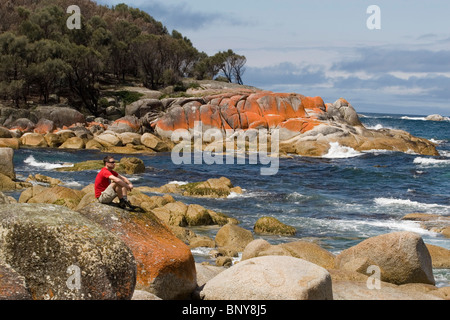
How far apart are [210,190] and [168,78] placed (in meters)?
54.0

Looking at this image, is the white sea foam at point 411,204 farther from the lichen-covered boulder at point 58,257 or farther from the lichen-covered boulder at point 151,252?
the lichen-covered boulder at point 58,257

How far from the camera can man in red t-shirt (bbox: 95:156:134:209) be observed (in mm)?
10445

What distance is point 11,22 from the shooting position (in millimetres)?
81938

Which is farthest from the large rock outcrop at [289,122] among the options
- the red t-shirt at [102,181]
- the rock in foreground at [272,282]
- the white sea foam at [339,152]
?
the rock in foreground at [272,282]

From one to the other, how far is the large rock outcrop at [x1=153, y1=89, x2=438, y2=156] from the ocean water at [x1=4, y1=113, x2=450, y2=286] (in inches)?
84.7

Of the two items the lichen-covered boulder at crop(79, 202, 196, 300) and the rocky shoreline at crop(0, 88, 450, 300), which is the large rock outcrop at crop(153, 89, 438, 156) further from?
the lichen-covered boulder at crop(79, 202, 196, 300)

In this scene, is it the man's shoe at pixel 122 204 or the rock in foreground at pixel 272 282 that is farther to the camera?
the man's shoe at pixel 122 204

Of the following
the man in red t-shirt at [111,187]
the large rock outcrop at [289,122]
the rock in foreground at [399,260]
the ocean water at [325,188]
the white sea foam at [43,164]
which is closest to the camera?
the man in red t-shirt at [111,187]

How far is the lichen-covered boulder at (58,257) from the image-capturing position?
7746 millimetres

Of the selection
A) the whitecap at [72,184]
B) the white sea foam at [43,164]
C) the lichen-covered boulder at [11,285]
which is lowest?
the whitecap at [72,184]

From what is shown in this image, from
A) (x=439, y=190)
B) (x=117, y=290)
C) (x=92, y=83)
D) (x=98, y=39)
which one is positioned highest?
(x=98, y=39)

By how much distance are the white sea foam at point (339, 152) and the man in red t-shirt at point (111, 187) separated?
39966 mm

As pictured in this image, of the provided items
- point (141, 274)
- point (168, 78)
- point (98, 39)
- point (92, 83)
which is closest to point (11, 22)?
point (98, 39)

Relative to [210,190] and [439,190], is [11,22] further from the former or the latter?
[439,190]
